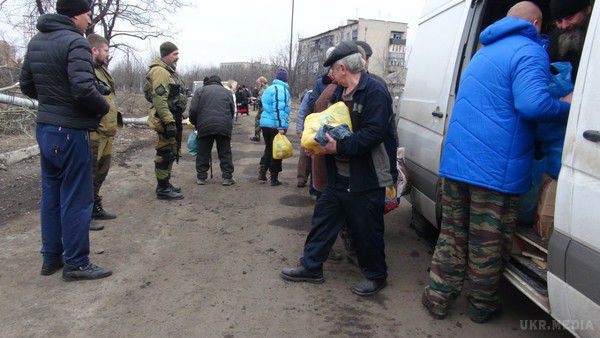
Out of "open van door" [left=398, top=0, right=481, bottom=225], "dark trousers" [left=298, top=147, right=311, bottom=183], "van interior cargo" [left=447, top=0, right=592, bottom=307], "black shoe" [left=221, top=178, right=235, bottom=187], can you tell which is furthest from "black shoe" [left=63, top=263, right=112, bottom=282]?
"dark trousers" [left=298, top=147, right=311, bottom=183]

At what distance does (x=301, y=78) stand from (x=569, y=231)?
50.8 meters

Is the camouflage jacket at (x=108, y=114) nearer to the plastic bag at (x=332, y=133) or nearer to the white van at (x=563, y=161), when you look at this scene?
the plastic bag at (x=332, y=133)

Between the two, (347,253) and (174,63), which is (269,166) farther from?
(347,253)

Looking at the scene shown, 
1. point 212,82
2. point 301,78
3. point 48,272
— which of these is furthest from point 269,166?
point 301,78

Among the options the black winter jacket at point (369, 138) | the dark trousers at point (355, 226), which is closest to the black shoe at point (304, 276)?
the dark trousers at point (355, 226)

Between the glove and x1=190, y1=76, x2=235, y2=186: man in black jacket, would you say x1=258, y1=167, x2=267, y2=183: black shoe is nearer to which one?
x1=190, y1=76, x2=235, y2=186: man in black jacket

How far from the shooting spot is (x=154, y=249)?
14.4 feet

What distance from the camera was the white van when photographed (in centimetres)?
210

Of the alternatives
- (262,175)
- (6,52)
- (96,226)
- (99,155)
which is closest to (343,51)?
(99,155)

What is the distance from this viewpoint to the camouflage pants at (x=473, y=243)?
2842mm

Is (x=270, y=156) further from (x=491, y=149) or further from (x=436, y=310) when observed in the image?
(x=491, y=149)

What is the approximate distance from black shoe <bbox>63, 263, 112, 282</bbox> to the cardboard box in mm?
3249

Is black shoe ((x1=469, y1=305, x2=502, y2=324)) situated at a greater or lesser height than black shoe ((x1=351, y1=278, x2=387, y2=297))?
greater

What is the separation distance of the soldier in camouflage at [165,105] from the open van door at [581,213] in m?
4.66
